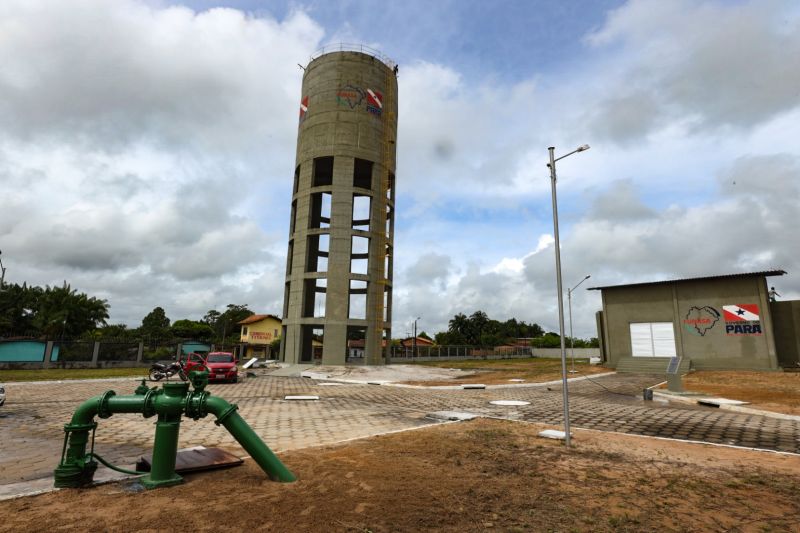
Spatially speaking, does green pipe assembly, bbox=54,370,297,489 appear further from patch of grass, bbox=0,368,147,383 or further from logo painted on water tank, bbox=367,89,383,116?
logo painted on water tank, bbox=367,89,383,116

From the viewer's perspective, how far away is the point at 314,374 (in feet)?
115

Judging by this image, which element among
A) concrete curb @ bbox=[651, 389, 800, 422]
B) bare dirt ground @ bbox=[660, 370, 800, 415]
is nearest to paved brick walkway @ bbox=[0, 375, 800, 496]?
concrete curb @ bbox=[651, 389, 800, 422]

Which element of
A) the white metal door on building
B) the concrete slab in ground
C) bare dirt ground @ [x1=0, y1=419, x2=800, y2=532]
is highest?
the white metal door on building

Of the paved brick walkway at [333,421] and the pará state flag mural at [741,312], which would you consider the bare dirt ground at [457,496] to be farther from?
the pará state flag mural at [741,312]

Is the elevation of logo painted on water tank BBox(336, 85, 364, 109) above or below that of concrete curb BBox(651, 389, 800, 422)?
above

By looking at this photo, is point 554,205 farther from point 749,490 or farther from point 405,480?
point 405,480

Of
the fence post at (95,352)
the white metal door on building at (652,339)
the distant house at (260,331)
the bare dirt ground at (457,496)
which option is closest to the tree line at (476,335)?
the distant house at (260,331)

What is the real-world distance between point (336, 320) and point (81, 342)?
74.1 feet

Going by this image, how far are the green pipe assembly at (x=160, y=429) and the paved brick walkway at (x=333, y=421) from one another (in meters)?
1.36

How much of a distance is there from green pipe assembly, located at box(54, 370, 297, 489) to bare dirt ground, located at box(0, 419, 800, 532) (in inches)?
8.7

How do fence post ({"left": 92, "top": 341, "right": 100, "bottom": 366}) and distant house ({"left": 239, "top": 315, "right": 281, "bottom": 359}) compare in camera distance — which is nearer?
fence post ({"left": 92, "top": 341, "right": 100, "bottom": 366})

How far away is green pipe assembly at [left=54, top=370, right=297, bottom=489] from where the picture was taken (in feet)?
19.7

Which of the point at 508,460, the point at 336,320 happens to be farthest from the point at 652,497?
the point at 336,320

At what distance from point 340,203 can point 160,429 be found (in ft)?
131
